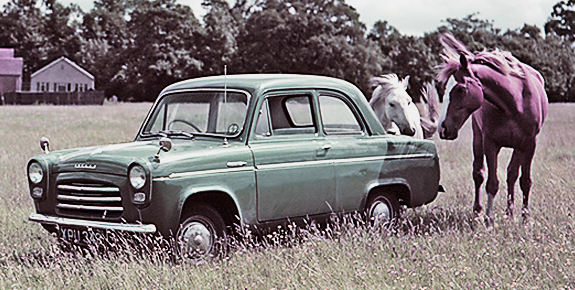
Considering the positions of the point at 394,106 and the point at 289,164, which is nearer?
the point at 289,164

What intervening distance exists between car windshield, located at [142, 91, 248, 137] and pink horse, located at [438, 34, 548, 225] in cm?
199

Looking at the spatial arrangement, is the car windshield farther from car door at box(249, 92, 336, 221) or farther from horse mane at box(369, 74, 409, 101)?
horse mane at box(369, 74, 409, 101)

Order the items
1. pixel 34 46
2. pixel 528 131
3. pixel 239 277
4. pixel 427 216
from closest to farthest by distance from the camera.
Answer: pixel 239 277 → pixel 528 131 → pixel 427 216 → pixel 34 46

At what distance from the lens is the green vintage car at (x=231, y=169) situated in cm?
580

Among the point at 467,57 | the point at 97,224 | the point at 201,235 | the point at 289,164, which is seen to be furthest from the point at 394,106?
the point at 97,224

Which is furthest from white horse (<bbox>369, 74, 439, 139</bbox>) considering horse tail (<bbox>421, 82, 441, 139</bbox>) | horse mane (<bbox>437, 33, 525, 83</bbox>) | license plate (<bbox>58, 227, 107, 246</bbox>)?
license plate (<bbox>58, 227, 107, 246</bbox>)

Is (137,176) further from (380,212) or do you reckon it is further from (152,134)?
(380,212)

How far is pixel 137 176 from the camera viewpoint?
5.71 m

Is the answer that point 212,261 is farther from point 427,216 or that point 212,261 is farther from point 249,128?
point 427,216

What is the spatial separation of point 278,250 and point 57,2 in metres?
83.8

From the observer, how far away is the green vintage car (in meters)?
5.80

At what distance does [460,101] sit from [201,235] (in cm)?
286

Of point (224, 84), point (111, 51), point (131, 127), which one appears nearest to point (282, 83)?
point (224, 84)

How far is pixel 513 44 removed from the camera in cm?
7125
